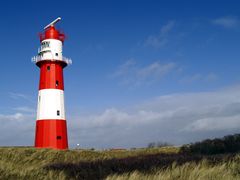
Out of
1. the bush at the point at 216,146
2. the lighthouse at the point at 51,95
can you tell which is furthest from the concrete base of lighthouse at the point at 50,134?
the bush at the point at 216,146

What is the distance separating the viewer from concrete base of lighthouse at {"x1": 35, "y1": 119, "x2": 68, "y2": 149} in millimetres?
28562

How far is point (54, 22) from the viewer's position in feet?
108

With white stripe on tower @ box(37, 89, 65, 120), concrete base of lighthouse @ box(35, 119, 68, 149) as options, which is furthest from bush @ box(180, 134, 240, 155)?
white stripe on tower @ box(37, 89, 65, 120)

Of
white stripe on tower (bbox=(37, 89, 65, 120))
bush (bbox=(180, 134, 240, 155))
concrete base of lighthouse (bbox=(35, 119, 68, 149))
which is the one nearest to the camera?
bush (bbox=(180, 134, 240, 155))

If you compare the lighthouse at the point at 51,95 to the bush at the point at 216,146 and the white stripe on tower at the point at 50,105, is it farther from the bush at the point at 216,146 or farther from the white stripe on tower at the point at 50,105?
the bush at the point at 216,146

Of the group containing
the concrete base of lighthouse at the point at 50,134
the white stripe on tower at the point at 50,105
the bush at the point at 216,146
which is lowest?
the bush at the point at 216,146

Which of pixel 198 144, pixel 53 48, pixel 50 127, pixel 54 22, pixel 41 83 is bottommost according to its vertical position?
pixel 198 144

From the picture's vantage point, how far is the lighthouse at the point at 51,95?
2874cm

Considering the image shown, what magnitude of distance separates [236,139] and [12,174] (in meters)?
16.7

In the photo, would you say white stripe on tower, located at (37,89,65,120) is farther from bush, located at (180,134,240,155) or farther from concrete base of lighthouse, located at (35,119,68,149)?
bush, located at (180,134,240,155)

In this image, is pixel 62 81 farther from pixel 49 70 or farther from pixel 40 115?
pixel 40 115

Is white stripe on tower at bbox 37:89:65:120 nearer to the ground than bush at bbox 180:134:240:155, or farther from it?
farther from it

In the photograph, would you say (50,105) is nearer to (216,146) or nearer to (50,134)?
(50,134)

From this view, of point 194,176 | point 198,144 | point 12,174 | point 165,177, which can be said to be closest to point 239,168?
point 194,176
